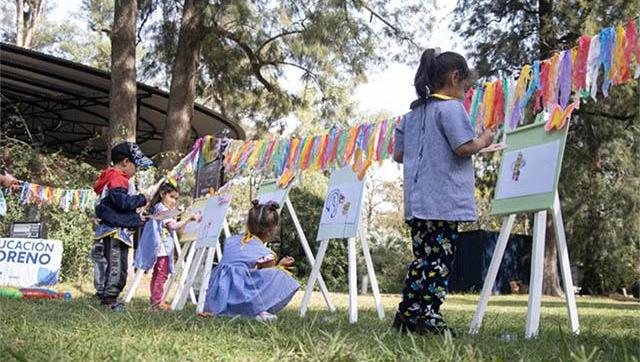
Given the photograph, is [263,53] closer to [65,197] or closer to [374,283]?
[65,197]

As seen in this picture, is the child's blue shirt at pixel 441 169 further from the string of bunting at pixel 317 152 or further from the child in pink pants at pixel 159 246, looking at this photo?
the child in pink pants at pixel 159 246

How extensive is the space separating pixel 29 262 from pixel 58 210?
318cm

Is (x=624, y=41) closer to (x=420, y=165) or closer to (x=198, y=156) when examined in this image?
(x=420, y=165)

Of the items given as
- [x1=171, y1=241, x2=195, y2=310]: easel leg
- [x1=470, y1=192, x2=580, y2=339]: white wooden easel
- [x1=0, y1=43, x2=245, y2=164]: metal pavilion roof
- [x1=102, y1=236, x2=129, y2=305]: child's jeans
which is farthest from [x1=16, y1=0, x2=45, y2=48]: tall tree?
[x1=470, y1=192, x2=580, y2=339]: white wooden easel

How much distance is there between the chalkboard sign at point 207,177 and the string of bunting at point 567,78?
127 inches

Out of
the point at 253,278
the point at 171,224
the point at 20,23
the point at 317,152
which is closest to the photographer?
the point at 253,278

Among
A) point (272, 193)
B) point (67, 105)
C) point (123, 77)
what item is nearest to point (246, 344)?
point (272, 193)

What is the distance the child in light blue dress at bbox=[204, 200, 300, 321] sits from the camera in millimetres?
4691

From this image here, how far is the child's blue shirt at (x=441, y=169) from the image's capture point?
3471mm

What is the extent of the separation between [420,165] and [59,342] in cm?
199

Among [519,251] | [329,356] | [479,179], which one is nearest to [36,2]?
[479,179]

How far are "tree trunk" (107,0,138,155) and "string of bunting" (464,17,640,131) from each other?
23.6 ft

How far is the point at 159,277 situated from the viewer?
6883 mm

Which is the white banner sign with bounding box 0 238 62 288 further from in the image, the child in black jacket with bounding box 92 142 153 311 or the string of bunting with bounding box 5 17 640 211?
the child in black jacket with bounding box 92 142 153 311
